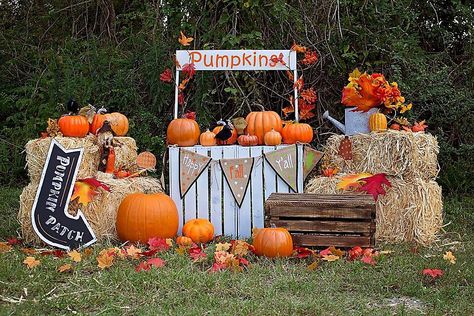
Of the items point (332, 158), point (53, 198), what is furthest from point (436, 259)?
point (53, 198)

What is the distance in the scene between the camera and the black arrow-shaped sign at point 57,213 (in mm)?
4582

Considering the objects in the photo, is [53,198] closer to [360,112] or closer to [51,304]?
[51,304]

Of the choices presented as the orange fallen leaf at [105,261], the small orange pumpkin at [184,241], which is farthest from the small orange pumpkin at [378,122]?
the orange fallen leaf at [105,261]

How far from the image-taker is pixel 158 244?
444 cm

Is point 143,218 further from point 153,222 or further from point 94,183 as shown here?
point 94,183

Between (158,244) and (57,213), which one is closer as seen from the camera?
(158,244)

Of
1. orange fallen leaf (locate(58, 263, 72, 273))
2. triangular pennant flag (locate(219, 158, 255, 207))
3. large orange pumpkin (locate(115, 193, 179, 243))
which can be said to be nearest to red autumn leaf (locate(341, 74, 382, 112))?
triangular pennant flag (locate(219, 158, 255, 207))

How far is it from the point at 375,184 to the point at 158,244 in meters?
1.64

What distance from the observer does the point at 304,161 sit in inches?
206

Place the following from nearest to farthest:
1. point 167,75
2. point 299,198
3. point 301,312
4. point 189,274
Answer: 1. point 301,312
2. point 189,274
3. point 299,198
4. point 167,75

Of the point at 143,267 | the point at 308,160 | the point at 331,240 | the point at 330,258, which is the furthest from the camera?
the point at 308,160

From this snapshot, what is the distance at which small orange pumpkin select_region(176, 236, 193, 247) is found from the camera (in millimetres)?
4524

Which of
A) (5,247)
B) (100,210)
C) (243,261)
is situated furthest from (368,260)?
(5,247)

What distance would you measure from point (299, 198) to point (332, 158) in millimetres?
841
